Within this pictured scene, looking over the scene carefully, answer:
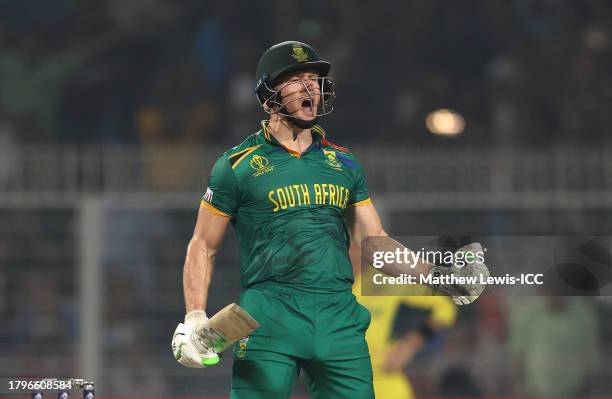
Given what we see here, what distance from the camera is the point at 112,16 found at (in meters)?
14.9

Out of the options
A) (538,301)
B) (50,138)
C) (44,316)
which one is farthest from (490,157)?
(50,138)

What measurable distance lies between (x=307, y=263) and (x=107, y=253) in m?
6.12

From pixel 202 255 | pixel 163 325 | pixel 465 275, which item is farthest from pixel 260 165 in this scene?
pixel 163 325

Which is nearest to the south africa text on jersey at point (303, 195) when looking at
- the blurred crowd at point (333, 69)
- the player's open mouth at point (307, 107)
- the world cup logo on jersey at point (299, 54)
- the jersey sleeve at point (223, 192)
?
the jersey sleeve at point (223, 192)

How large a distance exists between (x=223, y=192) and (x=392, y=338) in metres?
4.60

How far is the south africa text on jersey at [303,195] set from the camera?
480 centimetres

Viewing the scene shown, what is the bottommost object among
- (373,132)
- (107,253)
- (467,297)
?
(467,297)

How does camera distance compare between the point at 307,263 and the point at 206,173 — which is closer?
the point at 307,263

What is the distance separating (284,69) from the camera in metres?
4.84

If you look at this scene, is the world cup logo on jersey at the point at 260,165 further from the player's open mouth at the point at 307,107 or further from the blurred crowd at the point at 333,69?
the blurred crowd at the point at 333,69

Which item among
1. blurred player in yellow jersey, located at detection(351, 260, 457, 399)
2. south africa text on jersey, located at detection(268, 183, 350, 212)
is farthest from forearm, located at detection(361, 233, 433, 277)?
blurred player in yellow jersey, located at detection(351, 260, 457, 399)

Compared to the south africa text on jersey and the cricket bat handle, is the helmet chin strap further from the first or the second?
the cricket bat handle

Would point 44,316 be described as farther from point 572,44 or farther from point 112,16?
point 572,44

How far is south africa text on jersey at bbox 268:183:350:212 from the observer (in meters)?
4.80
